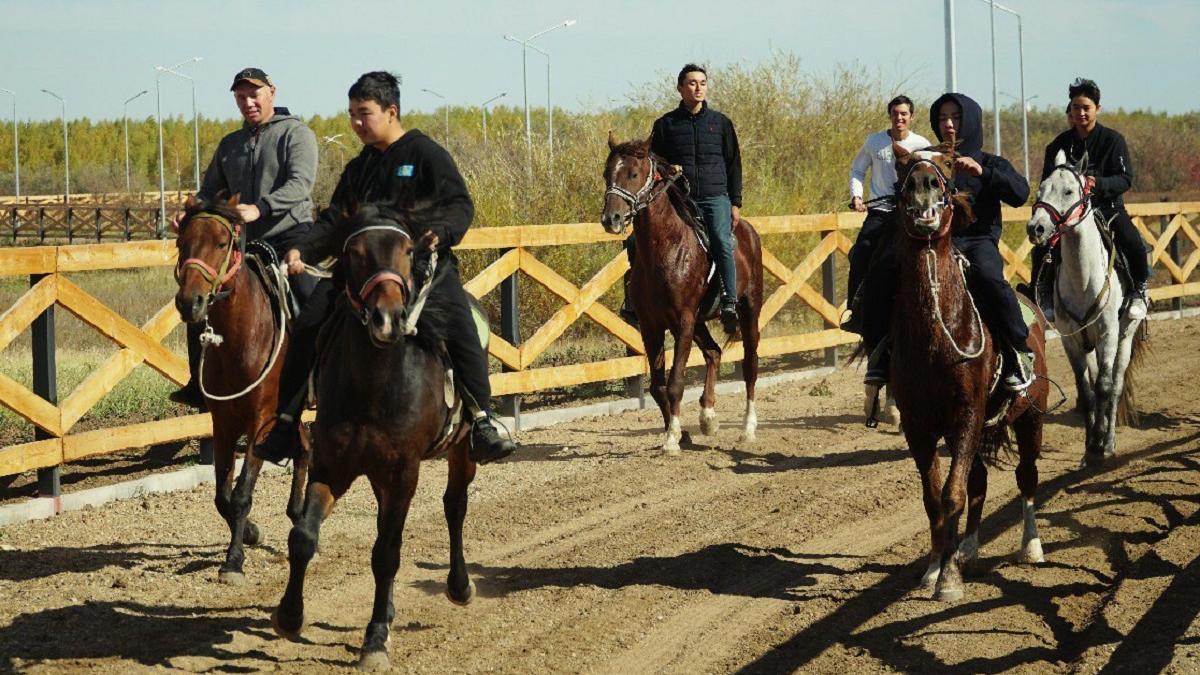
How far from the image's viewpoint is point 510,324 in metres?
13.1

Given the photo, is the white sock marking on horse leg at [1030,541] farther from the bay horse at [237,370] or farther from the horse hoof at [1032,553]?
the bay horse at [237,370]

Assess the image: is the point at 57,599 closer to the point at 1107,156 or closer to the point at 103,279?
the point at 1107,156

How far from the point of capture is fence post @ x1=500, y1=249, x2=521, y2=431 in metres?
13.0

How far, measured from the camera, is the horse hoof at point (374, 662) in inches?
244

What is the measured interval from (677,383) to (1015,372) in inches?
171

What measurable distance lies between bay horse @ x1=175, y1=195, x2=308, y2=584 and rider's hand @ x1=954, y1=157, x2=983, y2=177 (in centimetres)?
374

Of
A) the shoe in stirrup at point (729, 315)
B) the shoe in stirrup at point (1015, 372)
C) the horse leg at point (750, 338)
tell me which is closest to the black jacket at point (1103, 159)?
the shoe in stirrup at point (729, 315)

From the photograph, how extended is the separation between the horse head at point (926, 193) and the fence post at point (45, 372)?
562 centimetres

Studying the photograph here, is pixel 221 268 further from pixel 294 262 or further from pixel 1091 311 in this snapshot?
pixel 1091 311

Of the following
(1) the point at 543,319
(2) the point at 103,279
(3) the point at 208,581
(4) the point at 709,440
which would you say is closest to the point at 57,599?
(3) the point at 208,581

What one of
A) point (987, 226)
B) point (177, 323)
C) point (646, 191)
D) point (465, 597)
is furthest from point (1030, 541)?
point (177, 323)

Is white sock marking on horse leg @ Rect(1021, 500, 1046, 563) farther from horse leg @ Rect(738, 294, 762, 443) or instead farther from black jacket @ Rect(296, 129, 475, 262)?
horse leg @ Rect(738, 294, 762, 443)

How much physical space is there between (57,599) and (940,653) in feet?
14.3

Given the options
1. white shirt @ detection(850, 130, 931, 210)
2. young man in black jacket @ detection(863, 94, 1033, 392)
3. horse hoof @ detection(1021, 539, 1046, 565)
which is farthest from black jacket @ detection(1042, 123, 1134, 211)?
horse hoof @ detection(1021, 539, 1046, 565)
